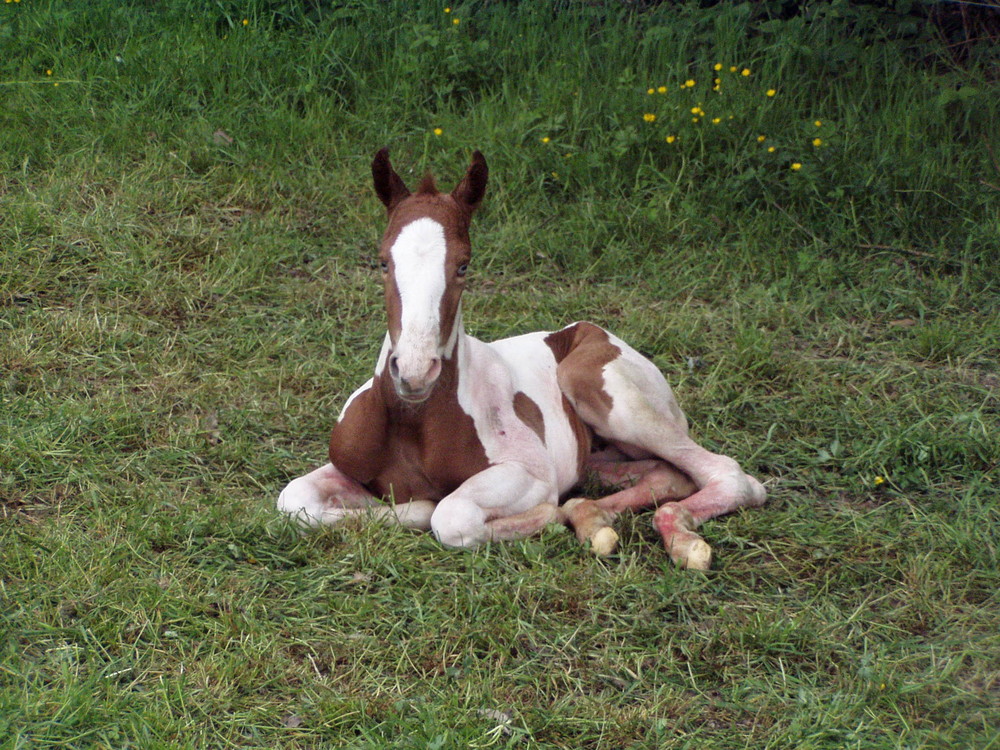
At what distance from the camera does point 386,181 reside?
3850 mm

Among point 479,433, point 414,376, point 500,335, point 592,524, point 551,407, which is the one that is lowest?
point 500,335

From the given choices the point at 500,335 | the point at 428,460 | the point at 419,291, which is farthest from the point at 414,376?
the point at 500,335

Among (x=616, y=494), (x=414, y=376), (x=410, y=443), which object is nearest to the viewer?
(x=414, y=376)

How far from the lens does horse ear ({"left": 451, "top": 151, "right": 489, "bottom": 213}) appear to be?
12.5 feet

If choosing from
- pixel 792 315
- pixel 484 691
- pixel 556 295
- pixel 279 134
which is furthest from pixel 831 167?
pixel 484 691

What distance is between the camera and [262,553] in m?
3.67

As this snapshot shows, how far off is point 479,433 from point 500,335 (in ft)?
5.61

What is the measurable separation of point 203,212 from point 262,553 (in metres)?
3.19

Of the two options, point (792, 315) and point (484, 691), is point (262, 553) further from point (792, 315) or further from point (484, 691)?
point (792, 315)

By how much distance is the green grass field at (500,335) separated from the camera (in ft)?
10.1

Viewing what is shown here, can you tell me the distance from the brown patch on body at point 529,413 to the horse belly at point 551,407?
0.02m

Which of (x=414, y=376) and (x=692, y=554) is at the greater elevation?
(x=414, y=376)

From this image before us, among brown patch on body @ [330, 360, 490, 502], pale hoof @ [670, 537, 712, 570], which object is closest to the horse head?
brown patch on body @ [330, 360, 490, 502]

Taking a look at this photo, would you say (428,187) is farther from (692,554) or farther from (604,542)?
(692,554)
